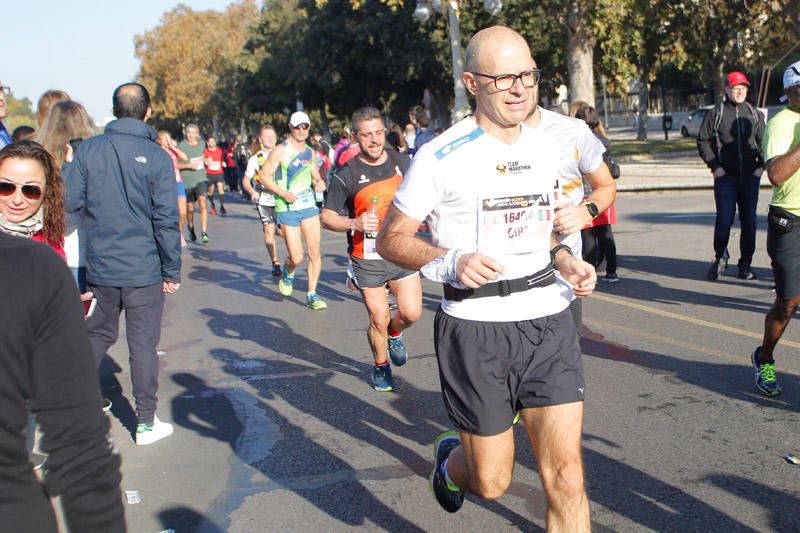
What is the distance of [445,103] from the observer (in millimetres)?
46250

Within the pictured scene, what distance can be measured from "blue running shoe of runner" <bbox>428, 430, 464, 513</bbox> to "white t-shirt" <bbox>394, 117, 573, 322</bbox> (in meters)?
0.70

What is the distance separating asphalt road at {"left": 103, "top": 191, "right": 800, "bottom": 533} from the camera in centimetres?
430

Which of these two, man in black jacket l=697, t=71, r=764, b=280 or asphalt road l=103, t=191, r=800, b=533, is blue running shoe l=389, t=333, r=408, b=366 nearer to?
asphalt road l=103, t=191, r=800, b=533

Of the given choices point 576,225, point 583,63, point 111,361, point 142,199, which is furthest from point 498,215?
point 583,63

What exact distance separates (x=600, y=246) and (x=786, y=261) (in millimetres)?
4618

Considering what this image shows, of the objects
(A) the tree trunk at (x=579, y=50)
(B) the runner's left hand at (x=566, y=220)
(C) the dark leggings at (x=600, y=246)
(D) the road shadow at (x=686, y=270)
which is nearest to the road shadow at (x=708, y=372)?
(D) the road shadow at (x=686, y=270)

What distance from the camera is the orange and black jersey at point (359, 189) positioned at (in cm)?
654

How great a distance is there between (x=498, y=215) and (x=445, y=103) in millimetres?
43611

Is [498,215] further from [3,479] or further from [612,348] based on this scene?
[612,348]

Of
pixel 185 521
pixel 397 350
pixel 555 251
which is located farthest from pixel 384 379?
pixel 555 251

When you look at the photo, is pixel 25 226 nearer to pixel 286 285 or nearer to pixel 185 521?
pixel 185 521

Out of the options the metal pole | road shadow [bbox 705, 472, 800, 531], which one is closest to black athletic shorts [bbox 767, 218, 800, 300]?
road shadow [bbox 705, 472, 800, 531]

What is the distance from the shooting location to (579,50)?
2394cm

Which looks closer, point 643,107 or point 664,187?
point 664,187
